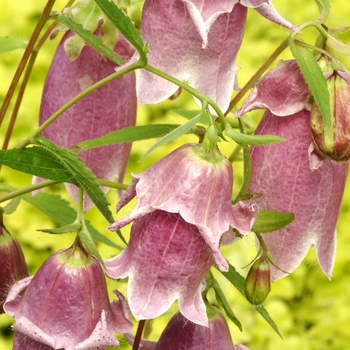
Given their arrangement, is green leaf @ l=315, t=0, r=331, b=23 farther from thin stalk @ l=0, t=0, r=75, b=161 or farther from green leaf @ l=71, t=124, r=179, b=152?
thin stalk @ l=0, t=0, r=75, b=161

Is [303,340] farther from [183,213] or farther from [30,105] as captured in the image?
[183,213]

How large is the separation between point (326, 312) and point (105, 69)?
1.39 m

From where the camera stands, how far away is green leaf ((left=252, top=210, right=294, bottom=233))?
69 cm

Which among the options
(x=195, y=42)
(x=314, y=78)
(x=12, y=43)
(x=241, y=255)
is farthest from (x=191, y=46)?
(x=241, y=255)

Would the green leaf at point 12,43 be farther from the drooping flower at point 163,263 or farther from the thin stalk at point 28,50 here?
the drooping flower at point 163,263

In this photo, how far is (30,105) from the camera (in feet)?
7.02

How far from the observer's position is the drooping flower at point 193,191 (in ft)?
2.01

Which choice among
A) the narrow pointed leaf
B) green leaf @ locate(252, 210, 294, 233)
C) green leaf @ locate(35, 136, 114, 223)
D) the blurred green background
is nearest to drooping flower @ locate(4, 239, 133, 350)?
green leaf @ locate(35, 136, 114, 223)

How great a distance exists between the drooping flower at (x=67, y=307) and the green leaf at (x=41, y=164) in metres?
0.07

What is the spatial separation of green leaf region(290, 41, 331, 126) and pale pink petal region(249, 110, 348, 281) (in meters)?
0.05

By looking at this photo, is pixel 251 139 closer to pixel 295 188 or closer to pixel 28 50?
pixel 295 188

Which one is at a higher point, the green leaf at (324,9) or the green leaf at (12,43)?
the green leaf at (324,9)

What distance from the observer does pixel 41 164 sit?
70 centimetres

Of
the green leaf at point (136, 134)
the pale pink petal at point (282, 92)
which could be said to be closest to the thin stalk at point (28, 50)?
the green leaf at point (136, 134)
